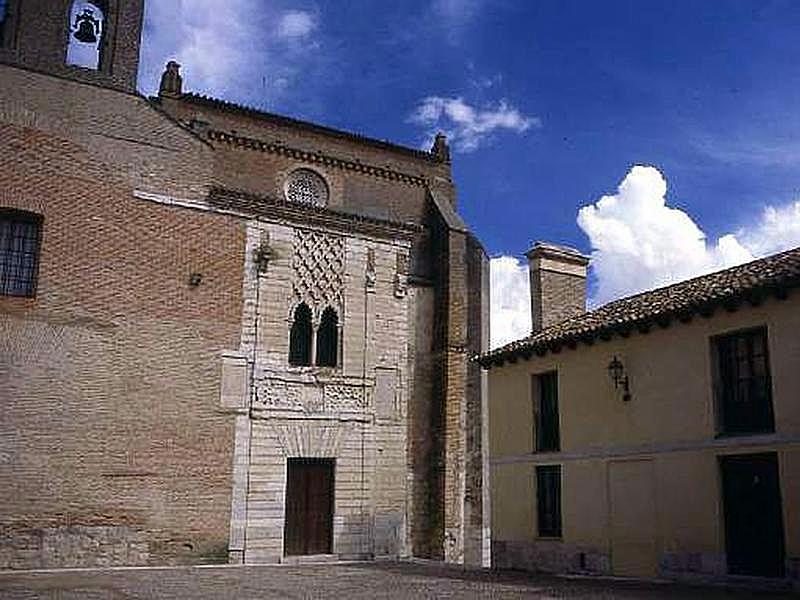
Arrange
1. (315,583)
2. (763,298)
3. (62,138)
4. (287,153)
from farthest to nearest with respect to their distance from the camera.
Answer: (287,153), (62,138), (315,583), (763,298)

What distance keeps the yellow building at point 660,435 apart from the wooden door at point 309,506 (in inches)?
149

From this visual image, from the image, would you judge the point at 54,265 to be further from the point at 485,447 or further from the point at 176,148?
the point at 485,447

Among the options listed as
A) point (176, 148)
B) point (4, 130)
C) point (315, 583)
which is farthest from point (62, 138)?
point (315, 583)

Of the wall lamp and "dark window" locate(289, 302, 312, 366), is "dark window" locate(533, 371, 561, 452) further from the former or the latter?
"dark window" locate(289, 302, 312, 366)

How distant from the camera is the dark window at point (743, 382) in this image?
473 inches

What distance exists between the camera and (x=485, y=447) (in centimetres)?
2255

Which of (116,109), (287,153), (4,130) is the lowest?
(4,130)

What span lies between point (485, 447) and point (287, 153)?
10414 mm

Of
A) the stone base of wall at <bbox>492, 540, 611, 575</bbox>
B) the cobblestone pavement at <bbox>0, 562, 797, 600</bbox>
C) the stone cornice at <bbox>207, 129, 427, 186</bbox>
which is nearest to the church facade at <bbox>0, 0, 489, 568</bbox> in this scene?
the cobblestone pavement at <bbox>0, 562, 797, 600</bbox>

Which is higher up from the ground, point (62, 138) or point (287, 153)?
point (287, 153)

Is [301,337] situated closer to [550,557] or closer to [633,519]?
[550,557]

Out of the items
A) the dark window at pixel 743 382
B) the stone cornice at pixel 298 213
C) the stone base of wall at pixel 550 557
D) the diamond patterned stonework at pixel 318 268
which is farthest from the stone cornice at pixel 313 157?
the dark window at pixel 743 382

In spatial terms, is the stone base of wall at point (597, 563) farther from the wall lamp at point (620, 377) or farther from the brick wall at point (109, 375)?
the brick wall at point (109, 375)

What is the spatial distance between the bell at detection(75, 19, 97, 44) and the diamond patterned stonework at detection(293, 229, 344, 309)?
248 inches
